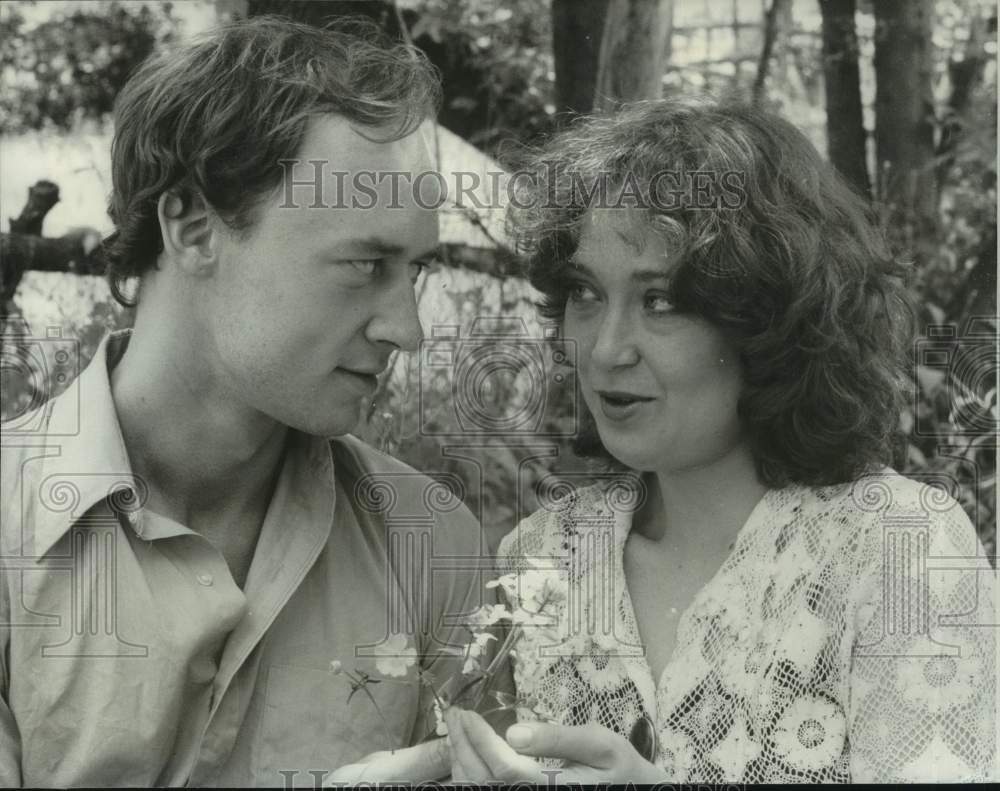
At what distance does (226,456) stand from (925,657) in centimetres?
112

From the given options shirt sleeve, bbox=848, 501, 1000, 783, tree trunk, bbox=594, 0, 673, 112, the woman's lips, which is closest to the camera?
shirt sleeve, bbox=848, 501, 1000, 783

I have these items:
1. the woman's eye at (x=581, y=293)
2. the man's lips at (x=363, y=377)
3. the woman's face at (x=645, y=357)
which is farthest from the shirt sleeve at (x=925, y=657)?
the man's lips at (x=363, y=377)

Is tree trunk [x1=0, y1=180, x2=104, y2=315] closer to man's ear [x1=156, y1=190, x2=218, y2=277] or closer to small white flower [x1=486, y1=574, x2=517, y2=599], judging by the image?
man's ear [x1=156, y1=190, x2=218, y2=277]

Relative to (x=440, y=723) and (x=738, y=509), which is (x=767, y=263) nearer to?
(x=738, y=509)

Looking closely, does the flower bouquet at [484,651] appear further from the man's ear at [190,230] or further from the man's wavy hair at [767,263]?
the man's ear at [190,230]

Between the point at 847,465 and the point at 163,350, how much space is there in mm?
1068

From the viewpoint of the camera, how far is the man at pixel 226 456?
1988 millimetres

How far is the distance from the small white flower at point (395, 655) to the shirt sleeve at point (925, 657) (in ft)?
2.24

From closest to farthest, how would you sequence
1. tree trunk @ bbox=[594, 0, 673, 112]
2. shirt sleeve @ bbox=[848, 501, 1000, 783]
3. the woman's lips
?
1. shirt sleeve @ bbox=[848, 501, 1000, 783]
2. the woman's lips
3. tree trunk @ bbox=[594, 0, 673, 112]

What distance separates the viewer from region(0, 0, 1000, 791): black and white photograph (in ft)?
6.54

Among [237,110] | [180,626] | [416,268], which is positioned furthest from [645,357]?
[180,626]

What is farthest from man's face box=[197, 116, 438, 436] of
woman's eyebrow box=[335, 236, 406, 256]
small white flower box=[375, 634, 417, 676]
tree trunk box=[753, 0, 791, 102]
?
tree trunk box=[753, 0, 791, 102]

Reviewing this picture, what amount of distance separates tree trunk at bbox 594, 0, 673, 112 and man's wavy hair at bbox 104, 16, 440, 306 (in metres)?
0.29

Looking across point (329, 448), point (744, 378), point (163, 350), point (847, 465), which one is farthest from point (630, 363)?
point (163, 350)
